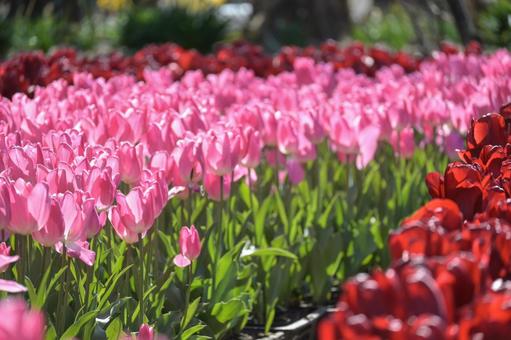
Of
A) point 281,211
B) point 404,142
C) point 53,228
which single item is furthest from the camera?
point 404,142

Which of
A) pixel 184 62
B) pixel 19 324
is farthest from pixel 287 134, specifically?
pixel 184 62

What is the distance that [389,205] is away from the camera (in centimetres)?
505

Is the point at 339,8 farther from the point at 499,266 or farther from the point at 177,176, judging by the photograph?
the point at 499,266

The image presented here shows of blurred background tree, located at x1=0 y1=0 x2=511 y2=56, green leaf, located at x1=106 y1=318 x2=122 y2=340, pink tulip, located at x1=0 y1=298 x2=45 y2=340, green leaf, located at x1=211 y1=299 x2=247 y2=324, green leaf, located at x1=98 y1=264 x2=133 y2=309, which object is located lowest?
blurred background tree, located at x1=0 y1=0 x2=511 y2=56

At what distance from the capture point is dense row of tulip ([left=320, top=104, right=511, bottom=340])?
149 centimetres

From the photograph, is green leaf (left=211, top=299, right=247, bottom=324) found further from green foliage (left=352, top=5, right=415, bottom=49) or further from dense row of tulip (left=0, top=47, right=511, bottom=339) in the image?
green foliage (left=352, top=5, right=415, bottom=49)

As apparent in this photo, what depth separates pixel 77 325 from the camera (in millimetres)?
2725

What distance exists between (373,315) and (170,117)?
8.98ft

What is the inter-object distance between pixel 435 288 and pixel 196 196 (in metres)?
3.06

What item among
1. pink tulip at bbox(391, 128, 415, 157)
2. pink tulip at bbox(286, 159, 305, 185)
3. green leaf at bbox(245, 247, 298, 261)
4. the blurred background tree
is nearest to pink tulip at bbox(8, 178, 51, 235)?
green leaf at bbox(245, 247, 298, 261)

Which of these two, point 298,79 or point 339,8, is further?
point 339,8

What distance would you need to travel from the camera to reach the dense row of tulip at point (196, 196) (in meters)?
2.92

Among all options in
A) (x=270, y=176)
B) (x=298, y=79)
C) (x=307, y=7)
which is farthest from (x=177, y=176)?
(x=307, y=7)

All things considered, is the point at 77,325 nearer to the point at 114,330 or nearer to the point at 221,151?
the point at 114,330
